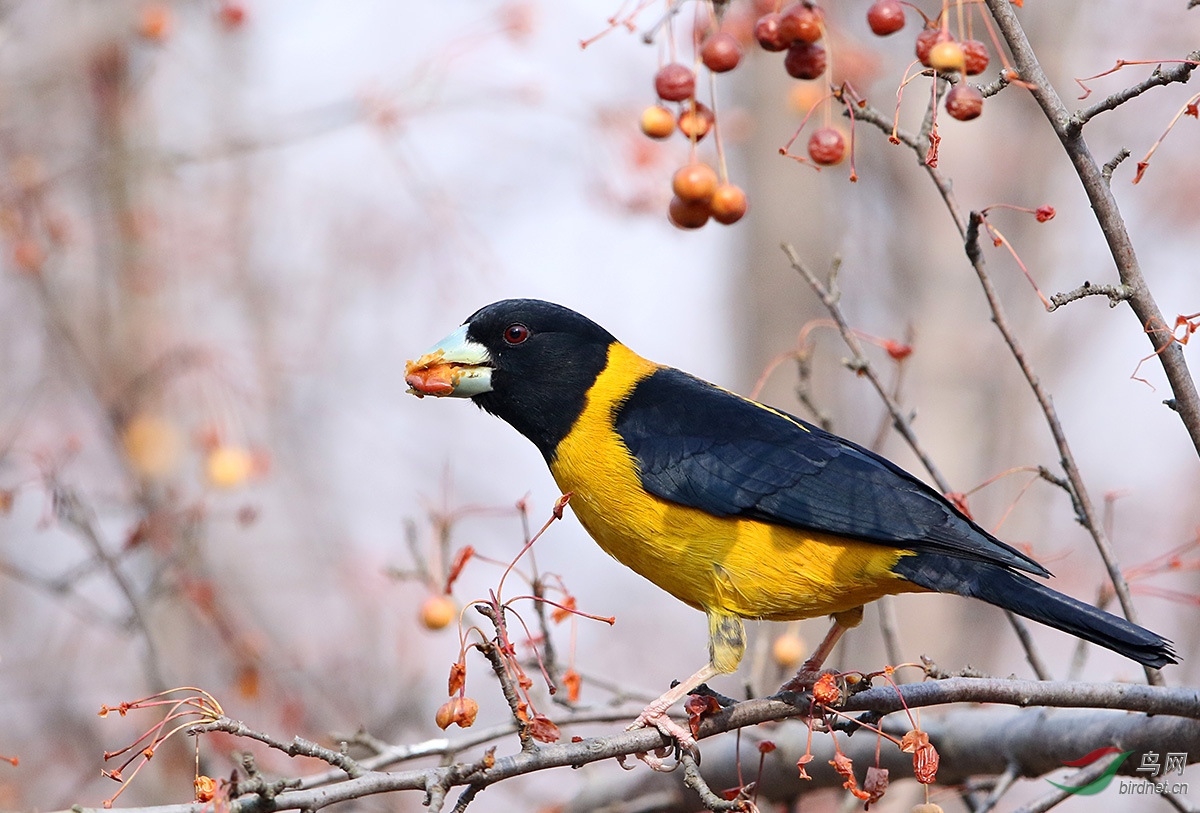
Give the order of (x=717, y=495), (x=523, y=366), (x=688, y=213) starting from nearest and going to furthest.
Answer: (x=717, y=495) → (x=688, y=213) → (x=523, y=366)

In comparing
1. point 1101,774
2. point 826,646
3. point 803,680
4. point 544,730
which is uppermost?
point 826,646

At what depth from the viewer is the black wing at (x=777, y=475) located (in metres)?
3.09

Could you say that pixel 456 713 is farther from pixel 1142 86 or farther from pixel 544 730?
pixel 1142 86

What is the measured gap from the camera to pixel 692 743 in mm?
3068

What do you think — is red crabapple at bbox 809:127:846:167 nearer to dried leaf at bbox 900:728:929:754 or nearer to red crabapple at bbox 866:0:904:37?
red crabapple at bbox 866:0:904:37

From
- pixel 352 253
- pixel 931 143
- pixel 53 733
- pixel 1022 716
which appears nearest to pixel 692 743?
pixel 1022 716

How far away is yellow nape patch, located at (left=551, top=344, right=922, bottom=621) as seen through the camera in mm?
3170

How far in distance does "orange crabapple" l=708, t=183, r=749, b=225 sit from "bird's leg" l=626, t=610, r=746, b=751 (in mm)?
1217

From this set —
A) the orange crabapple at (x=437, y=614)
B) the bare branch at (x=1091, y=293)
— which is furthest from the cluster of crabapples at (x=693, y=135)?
the orange crabapple at (x=437, y=614)

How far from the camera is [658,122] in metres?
3.51

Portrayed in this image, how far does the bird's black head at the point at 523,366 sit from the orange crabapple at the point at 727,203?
2.26 feet

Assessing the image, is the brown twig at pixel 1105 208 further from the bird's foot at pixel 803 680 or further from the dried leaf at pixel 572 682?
the dried leaf at pixel 572 682

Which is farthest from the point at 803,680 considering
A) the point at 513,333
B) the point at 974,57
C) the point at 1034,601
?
the point at 974,57

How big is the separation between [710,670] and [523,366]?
3.90 feet
